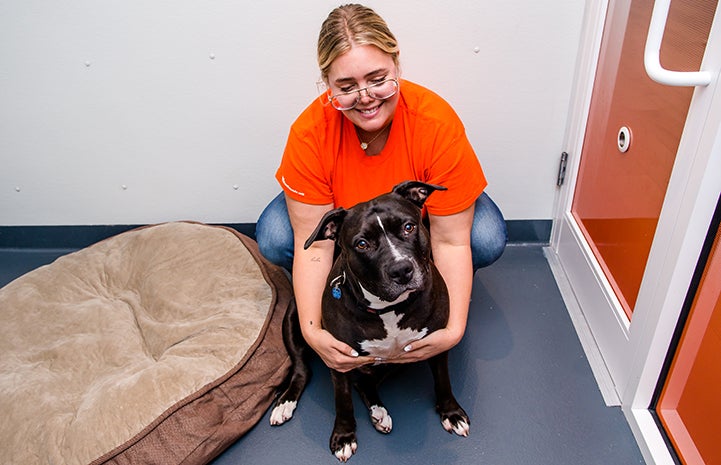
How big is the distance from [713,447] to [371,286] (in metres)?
1.02

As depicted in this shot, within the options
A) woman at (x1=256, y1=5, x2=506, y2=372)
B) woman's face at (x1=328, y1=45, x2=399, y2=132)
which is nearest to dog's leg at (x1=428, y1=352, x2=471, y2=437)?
woman at (x1=256, y1=5, x2=506, y2=372)

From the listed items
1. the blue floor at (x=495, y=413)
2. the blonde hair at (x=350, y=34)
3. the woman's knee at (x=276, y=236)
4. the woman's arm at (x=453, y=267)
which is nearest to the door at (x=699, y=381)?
the blue floor at (x=495, y=413)

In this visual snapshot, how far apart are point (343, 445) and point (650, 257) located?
109 centimetres

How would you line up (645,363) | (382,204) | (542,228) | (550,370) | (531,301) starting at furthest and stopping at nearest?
(542,228)
(531,301)
(550,370)
(645,363)
(382,204)

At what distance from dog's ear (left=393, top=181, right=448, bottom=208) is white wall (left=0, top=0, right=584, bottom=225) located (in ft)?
2.80

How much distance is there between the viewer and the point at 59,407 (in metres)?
1.81

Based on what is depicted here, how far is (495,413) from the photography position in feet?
6.39

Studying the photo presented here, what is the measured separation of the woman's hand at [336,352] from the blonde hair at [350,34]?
29.9 inches

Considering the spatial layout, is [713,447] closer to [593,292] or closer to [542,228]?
[593,292]

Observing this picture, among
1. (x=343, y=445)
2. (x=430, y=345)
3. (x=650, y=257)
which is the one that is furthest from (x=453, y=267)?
(x=343, y=445)

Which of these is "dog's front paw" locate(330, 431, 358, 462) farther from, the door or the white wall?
the white wall

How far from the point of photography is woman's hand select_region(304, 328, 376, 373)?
1.71 metres

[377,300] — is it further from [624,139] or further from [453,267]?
[624,139]

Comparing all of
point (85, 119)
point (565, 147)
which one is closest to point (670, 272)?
point (565, 147)
